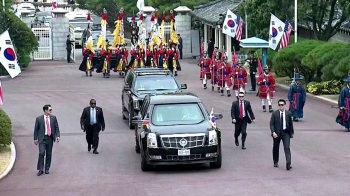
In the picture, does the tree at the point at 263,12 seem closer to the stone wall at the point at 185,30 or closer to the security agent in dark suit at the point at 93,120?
the stone wall at the point at 185,30

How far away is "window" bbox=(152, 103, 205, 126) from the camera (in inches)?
743

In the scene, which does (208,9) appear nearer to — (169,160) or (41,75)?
(41,75)

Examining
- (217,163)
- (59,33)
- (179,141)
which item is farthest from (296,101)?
(59,33)

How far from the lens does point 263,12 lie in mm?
39719

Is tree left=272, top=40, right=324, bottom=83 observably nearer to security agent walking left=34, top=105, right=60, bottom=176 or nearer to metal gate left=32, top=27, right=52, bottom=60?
security agent walking left=34, top=105, right=60, bottom=176

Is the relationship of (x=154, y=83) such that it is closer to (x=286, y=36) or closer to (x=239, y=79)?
(x=239, y=79)

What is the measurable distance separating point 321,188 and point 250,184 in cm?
138

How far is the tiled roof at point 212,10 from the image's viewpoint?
49.3 metres

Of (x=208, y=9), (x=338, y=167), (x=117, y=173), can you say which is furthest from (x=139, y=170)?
(x=208, y=9)

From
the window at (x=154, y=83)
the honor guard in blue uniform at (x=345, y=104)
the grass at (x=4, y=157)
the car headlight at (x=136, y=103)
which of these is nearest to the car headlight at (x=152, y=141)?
the grass at (x=4, y=157)

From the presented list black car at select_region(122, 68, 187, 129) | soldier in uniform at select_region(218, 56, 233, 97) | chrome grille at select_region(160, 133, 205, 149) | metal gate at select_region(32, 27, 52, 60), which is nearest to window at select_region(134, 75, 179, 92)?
black car at select_region(122, 68, 187, 129)

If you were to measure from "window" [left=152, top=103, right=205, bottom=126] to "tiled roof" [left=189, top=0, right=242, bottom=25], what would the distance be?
28.5 meters

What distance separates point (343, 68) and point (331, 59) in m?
1.72

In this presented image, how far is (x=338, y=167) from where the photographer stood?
60.3ft
